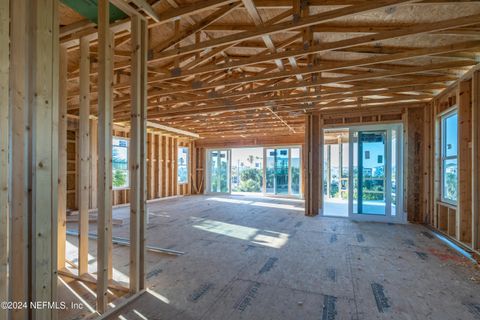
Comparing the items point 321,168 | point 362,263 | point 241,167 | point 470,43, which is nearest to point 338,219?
point 321,168

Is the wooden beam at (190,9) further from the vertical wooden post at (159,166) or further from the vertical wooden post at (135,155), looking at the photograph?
the vertical wooden post at (159,166)

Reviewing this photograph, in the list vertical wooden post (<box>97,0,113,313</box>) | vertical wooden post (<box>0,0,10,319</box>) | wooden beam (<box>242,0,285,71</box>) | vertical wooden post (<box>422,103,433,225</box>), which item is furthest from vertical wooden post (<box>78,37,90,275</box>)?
vertical wooden post (<box>422,103,433,225</box>)

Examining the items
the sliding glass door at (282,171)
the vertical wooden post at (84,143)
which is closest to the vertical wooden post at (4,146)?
the vertical wooden post at (84,143)

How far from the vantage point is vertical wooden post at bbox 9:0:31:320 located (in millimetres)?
1600

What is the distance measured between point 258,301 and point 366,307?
1.05m

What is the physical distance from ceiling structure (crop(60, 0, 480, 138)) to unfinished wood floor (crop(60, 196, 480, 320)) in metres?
2.87

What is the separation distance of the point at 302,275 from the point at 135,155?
2.45 m

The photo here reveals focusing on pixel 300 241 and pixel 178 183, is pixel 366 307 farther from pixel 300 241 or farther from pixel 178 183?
pixel 178 183

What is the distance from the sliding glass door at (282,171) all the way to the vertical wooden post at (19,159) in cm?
1048

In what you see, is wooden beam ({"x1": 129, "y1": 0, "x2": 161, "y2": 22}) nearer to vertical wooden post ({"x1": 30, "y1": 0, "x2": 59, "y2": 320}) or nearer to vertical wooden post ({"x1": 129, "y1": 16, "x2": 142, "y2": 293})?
vertical wooden post ({"x1": 129, "y1": 16, "x2": 142, "y2": 293})

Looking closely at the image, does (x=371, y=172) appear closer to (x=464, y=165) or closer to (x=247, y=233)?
(x=464, y=165)

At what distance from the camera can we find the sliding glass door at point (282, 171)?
11.4 metres

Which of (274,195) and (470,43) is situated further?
(274,195)

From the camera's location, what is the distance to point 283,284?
2811mm
